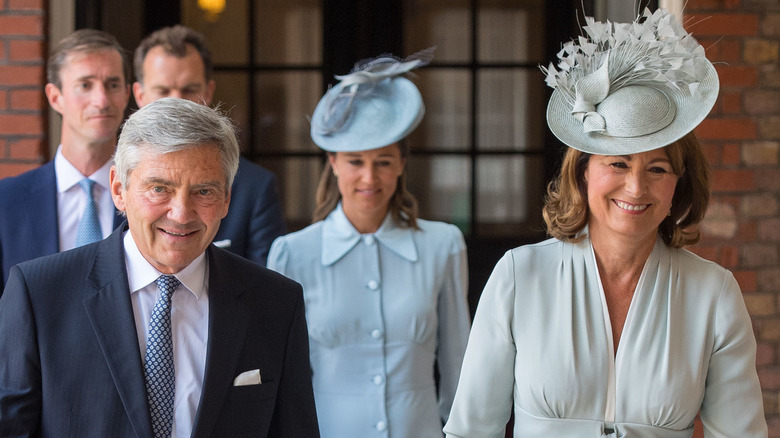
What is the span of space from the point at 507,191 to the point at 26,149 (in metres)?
2.59

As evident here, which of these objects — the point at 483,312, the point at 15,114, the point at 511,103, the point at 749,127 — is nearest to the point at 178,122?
the point at 483,312

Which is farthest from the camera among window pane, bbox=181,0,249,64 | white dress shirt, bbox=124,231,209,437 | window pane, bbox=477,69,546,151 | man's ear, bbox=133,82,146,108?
window pane, bbox=477,69,546,151

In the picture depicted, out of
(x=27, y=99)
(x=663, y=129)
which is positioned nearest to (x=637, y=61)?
(x=663, y=129)

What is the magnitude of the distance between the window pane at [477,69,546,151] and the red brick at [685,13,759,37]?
145 centimetres

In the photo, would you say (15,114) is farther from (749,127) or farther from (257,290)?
(749,127)

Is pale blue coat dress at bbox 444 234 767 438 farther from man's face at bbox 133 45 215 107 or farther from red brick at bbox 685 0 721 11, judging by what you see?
red brick at bbox 685 0 721 11

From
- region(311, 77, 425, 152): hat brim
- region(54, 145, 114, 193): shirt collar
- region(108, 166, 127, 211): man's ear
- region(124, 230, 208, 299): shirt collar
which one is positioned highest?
region(311, 77, 425, 152): hat brim

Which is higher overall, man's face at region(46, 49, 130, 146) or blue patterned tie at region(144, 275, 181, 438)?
man's face at region(46, 49, 130, 146)

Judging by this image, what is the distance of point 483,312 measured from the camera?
242cm

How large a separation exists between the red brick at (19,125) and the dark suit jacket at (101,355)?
81.3 inches

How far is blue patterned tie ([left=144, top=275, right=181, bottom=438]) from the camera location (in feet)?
6.53

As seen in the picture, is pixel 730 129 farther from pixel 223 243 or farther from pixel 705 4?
pixel 223 243

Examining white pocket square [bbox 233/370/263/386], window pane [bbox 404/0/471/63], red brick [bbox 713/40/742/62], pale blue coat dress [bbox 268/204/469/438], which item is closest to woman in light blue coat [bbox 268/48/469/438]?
pale blue coat dress [bbox 268/204/469/438]

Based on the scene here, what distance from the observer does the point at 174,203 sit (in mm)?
2008
